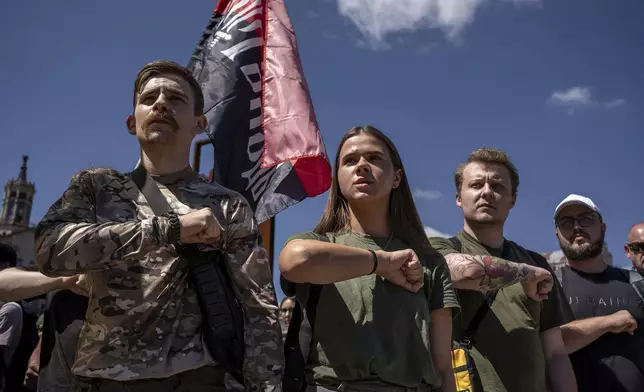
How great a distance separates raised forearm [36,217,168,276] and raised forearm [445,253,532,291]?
5.22ft

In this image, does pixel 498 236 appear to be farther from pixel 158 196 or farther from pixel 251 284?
pixel 158 196

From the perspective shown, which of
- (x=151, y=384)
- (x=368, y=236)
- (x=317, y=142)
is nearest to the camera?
(x=151, y=384)

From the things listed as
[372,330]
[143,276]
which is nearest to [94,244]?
[143,276]

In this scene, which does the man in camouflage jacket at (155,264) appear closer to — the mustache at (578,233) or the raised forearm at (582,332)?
the raised forearm at (582,332)

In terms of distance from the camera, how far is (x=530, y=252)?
3654 millimetres

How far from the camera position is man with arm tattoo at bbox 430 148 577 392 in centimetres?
305

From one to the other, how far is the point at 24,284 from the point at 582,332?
11.7 feet

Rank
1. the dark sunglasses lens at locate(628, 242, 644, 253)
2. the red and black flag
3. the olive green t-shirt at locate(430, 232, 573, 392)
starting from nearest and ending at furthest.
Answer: the olive green t-shirt at locate(430, 232, 573, 392) < the dark sunglasses lens at locate(628, 242, 644, 253) < the red and black flag

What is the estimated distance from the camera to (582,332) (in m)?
3.83

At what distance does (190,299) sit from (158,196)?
1.54 ft

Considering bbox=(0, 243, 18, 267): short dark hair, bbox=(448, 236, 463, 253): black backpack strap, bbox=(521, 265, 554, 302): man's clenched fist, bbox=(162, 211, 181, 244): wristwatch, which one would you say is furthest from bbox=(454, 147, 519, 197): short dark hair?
bbox=(0, 243, 18, 267): short dark hair

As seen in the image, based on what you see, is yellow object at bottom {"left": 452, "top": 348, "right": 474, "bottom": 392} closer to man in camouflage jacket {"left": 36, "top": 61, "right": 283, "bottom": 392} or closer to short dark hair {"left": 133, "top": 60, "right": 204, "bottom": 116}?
man in camouflage jacket {"left": 36, "top": 61, "right": 283, "bottom": 392}

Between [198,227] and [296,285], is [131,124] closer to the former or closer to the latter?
[198,227]

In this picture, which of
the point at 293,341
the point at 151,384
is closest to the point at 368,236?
the point at 293,341
